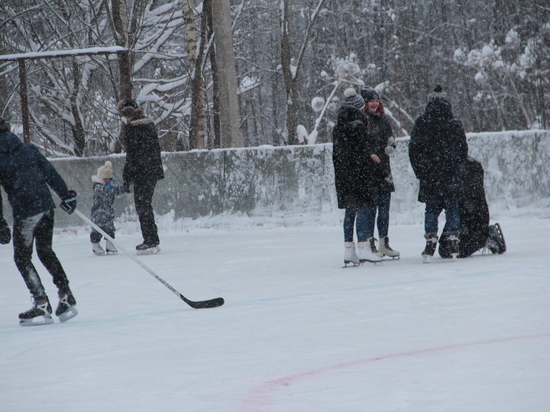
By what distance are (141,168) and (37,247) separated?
4.22 meters

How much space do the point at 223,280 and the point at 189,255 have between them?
7.36 feet

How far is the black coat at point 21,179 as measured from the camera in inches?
210

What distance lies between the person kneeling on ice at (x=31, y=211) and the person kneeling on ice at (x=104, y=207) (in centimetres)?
439

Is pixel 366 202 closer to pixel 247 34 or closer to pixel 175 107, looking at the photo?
pixel 175 107

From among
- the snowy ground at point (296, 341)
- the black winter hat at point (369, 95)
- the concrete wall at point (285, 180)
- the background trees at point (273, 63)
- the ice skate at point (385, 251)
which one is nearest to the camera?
the snowy ground at point (296, 341)

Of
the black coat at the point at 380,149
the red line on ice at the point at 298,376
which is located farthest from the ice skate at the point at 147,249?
the red line on ice at the point at 298,376

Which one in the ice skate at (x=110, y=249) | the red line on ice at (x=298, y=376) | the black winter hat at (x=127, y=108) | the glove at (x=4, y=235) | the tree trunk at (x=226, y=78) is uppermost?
the tree trunk at (x=226, y=78)

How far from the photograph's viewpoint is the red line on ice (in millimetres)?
3230

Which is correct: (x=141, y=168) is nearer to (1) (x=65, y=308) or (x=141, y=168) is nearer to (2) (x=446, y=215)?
(2) (x=446, y=215)

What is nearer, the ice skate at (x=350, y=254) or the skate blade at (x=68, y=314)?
the skate blade at (x=68, y=314)

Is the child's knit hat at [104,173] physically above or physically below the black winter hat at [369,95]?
below

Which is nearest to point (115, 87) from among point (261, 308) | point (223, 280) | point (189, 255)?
point (189, 255)

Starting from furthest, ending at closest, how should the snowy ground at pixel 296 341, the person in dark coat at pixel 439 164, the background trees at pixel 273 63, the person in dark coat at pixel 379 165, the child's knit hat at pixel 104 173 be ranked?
the background trees at pixel 273 63, the child's knit hat at pixel 104 173, the person in dark coat at pixel 379 165, the person in dark coat at pixel 439 164, the snowy ground at pixel 296 341

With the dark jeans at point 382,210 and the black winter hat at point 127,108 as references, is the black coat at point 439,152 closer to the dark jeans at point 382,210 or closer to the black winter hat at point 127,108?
the dark jeans at point 382,210
